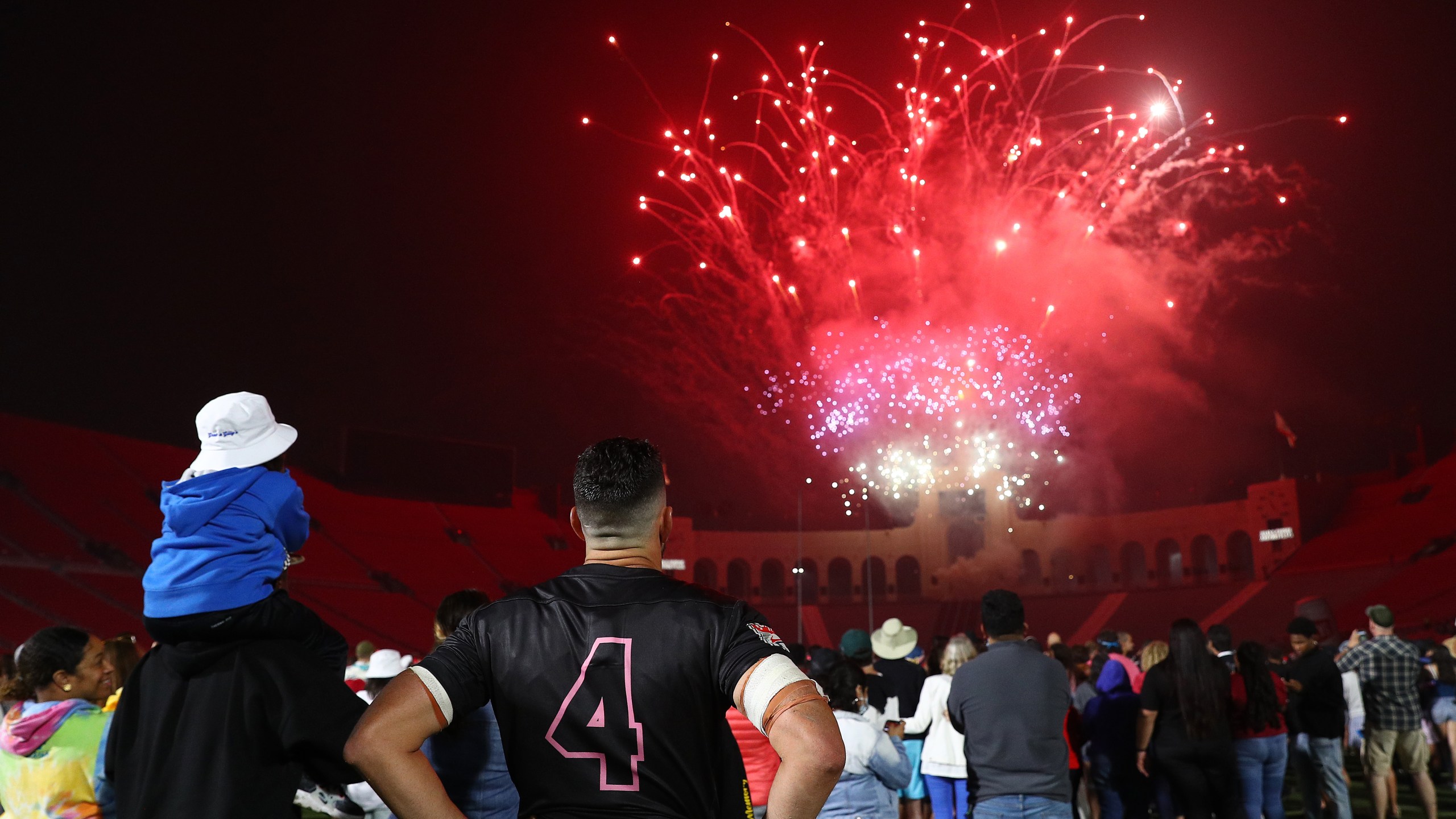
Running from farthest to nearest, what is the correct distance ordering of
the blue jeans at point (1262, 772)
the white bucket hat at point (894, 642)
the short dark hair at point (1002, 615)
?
the white bucket hat at point (894, 642) < the blue jeans at point (1262, 772) < the short dark hair at point (1002, 615)

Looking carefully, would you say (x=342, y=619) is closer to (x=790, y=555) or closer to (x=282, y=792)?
(x=790, y=555)

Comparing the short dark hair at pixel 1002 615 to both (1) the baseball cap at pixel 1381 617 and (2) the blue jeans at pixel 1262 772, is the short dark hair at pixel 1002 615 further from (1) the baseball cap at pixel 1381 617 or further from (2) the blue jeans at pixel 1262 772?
(1) the baseball cap at pixel 1381 617

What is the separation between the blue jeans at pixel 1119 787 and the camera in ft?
25.5

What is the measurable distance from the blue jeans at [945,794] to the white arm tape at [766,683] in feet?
16.1

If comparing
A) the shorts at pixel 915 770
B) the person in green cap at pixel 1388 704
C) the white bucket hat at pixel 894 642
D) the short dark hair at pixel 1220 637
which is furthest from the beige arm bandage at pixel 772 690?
the person in green cap at pixel 1388 704

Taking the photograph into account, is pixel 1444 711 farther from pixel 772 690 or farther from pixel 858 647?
pixel 772 690

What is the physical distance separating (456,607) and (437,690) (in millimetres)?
2025

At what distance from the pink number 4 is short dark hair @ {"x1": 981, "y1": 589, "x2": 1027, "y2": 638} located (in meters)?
3.50

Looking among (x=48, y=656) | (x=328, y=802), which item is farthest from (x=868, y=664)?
(x=48, y=656)

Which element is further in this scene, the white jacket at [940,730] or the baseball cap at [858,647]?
the baseball cap at [858,647]

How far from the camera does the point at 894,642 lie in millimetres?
8602

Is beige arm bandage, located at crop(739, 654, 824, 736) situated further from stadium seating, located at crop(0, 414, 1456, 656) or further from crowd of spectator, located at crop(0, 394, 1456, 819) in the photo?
stadium seating, located at crop(0, 414, 1456, 656)

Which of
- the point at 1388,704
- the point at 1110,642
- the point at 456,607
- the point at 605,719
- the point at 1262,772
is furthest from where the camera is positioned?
the point at 1110,642

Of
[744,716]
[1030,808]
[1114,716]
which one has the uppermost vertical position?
[744,716]
